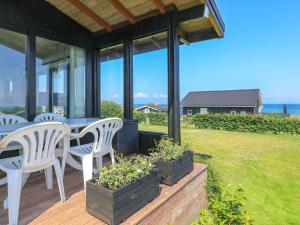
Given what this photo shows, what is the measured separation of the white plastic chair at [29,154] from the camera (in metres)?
1.68

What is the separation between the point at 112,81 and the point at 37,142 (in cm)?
310

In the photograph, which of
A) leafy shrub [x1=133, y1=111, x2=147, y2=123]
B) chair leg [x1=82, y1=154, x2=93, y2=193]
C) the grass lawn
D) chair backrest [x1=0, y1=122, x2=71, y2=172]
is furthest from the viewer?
leafy shrub [x1=133, y1=111, x2=147, y2=123]

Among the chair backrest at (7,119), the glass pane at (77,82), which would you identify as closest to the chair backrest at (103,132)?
the chair backrest at (7,119)

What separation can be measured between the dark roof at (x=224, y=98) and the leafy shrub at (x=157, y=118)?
17730mm

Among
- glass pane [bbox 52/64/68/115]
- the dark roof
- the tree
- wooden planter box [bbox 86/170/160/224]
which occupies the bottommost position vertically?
wooden planter box [bbox 86/170/160/224]

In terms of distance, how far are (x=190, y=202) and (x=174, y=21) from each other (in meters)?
2.96

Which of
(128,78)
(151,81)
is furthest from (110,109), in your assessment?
(151,81)

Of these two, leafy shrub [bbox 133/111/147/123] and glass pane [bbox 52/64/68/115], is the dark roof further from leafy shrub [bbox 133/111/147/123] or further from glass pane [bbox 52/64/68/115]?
glass pane [bbox 52/64/68/115]

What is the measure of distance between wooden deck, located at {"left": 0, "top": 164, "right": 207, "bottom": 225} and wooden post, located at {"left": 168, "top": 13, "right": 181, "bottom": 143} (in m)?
0.87

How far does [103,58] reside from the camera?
16.0 feet

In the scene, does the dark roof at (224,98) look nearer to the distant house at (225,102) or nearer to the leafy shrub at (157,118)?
the distant house at (225,102)

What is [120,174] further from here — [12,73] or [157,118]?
[12,73]

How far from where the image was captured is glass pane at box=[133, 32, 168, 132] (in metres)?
3.99

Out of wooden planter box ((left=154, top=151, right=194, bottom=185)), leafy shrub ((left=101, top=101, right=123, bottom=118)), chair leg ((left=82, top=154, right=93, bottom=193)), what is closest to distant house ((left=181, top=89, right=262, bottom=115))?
leafy shrub ((left=101, top=101, right=123, bottom=118))
